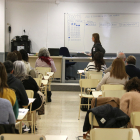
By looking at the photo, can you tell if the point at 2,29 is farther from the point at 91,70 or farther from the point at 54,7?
the point at 91,70

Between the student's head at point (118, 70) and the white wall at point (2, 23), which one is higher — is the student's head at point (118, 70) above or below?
below

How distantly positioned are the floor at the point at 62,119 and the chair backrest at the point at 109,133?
1.84 m

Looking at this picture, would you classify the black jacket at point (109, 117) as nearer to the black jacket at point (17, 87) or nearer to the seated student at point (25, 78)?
the black jacket at point (17, 87)

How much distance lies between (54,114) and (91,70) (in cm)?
167

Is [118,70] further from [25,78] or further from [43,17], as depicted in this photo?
[43,17]

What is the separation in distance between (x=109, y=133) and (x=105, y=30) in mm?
7680

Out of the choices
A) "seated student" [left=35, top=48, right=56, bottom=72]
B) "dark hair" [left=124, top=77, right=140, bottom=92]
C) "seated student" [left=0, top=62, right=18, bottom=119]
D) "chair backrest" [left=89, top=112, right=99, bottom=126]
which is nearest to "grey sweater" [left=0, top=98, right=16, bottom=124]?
"seated student" [left=0, top=62, right=18, bottom=119]

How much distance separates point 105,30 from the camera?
29.6ft

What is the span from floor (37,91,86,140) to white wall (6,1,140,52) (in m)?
3.69

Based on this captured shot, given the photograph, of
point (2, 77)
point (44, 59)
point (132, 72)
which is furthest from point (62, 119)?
point (44, 59)

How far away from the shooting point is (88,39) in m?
9.05

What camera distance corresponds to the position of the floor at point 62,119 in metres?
3.73

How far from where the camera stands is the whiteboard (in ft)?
29.4

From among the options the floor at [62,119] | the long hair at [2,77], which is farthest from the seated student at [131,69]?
the long hair at [2,77]
